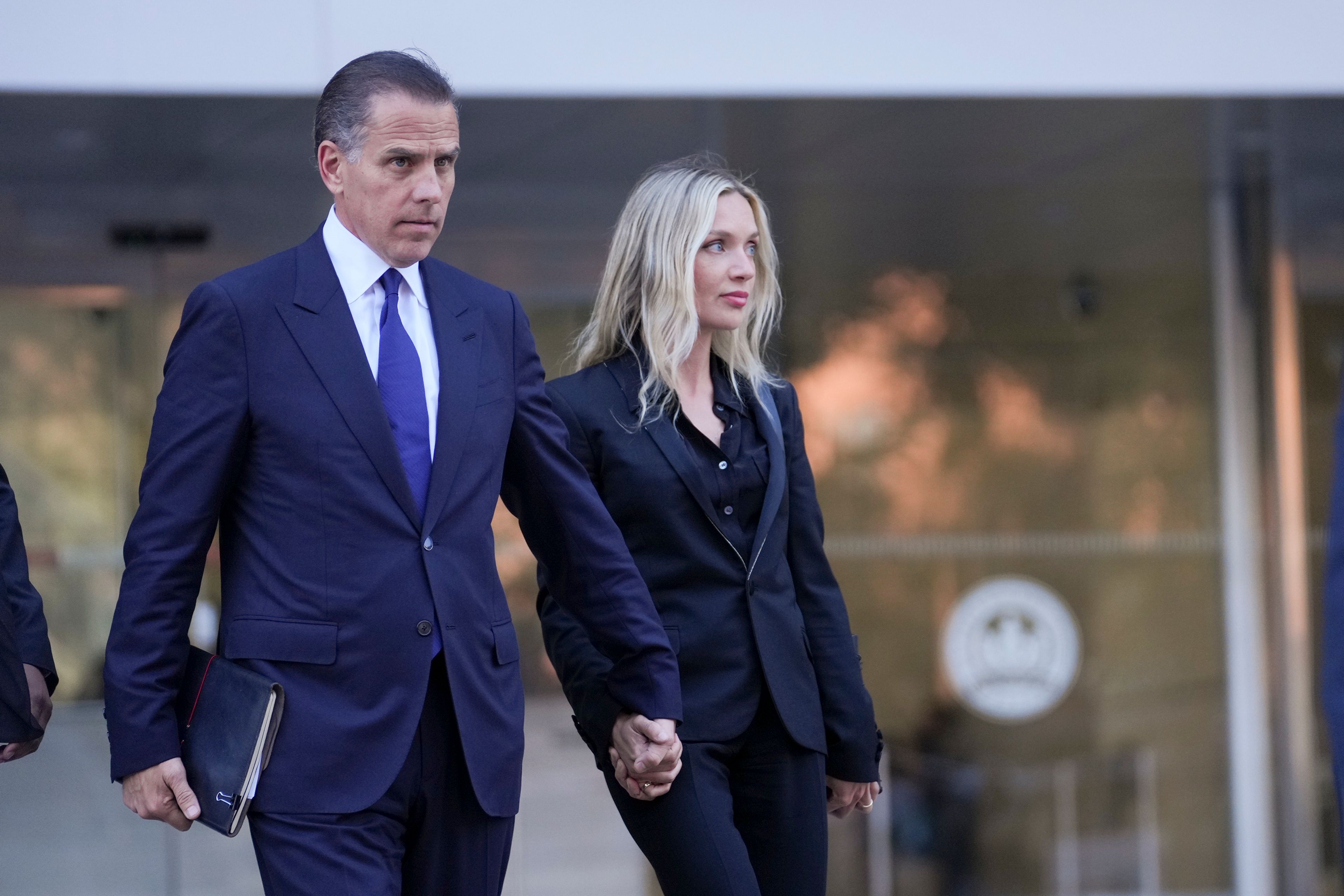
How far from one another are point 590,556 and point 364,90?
99 centimetres

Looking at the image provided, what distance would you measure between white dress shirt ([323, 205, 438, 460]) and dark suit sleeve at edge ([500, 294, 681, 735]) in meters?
0.22

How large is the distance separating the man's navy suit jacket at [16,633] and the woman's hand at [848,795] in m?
1.73

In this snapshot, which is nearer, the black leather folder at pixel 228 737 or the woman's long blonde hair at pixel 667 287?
the black leather folder at pixel 228 737

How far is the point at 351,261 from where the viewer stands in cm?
275

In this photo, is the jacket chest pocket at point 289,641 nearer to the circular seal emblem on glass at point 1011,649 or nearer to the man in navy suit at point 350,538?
the man in navy suit at point 350,538

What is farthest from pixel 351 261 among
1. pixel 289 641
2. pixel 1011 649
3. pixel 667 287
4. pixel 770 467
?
pixel 1011 649

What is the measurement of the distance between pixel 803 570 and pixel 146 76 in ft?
9.97

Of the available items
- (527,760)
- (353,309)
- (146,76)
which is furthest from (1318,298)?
(353,309)

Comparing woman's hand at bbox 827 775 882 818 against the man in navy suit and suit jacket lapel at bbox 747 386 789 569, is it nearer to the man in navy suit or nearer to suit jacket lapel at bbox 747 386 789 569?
suit jacket lapel at bbox 747 386 789 569

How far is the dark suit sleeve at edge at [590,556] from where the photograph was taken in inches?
116

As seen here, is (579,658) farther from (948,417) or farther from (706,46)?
(948,417)

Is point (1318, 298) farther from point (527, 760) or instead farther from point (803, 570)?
point (803, 570)

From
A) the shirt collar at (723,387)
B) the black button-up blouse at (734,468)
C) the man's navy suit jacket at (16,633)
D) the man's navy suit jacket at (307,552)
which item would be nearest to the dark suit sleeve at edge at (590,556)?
the man's navy suit jacket at (307,552)

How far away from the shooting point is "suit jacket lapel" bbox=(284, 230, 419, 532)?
259 cm
